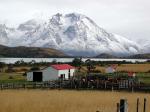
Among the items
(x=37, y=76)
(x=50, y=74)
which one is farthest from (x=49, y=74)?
(x=37, y=76)

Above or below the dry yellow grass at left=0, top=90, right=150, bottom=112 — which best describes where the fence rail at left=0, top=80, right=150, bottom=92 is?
below

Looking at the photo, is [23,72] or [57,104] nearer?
[57,104]

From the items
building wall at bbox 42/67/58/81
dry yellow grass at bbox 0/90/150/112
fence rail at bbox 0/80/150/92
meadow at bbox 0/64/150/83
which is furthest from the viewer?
building wall at bbox 42/67/58/81

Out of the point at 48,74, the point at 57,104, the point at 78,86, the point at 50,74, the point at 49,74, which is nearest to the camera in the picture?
the point at 57,104

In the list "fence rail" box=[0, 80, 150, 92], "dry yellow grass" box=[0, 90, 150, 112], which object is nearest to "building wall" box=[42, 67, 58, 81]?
"fence rail" box=[0, 80, 150, 92]

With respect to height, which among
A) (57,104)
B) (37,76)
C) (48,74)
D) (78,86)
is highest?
(48,74)

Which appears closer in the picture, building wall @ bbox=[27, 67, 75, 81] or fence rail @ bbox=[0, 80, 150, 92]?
fence rail @ bbox=[0, 80, 150, 92]

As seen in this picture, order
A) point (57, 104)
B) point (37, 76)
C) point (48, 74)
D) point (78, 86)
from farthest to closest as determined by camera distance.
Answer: point (37, 76) < point (48, 74) < point (78, 86) < point (57, 104)

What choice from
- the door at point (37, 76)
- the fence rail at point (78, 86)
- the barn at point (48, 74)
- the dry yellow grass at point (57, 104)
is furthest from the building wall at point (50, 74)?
the dry yellow grass at point (57, 104)

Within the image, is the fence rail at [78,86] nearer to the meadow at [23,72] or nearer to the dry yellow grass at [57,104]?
the meadow at [23,72]

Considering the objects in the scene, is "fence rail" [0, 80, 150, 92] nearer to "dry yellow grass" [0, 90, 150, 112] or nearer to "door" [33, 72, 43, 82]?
"dry yellow grass" [0, 90, 150, 112]

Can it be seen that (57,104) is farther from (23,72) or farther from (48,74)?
(23,72)

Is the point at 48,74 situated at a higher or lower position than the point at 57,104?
higher

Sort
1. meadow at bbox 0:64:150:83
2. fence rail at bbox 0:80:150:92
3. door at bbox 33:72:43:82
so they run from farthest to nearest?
door at bbox 33:72:43:82 → meadow at bbox 0:64:150:83 → fence rail at bbox 0:80:150:92
